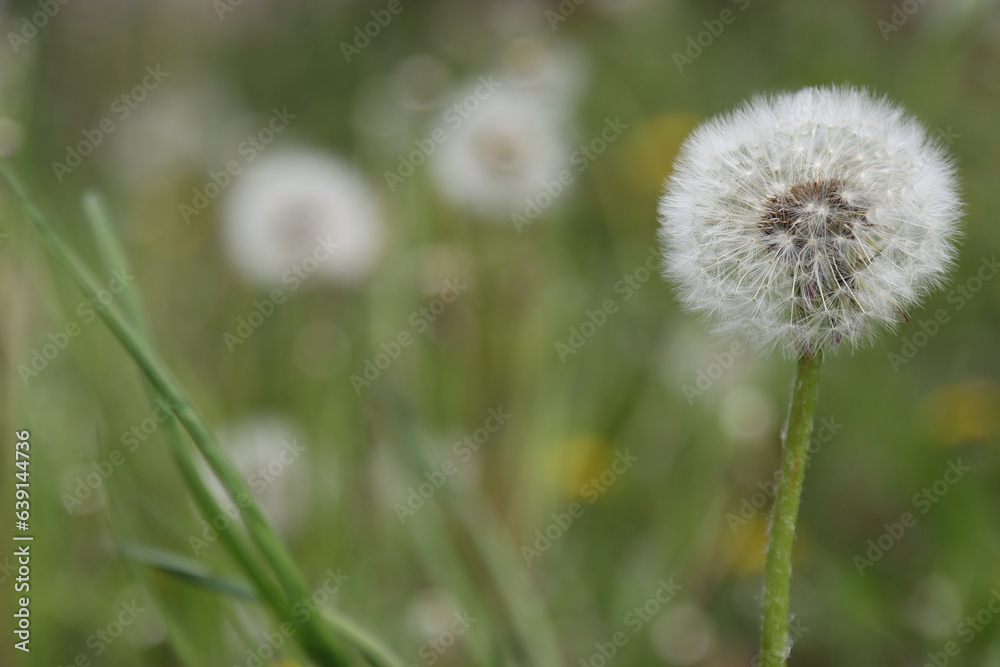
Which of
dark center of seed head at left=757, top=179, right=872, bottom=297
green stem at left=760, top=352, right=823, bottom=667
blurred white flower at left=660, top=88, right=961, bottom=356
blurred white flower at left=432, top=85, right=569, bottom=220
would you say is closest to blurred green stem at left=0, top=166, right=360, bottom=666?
green stem at left=760, top=352, right=823, bottom=667

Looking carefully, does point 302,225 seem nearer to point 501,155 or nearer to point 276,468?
point 501,155

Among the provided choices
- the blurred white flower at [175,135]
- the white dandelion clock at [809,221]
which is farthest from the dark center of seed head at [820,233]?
the blurred white flower at [175,135]

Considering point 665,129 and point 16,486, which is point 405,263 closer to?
point 16,486

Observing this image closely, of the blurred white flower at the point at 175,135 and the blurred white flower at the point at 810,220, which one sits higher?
the blurred white flower at the point at 175,135

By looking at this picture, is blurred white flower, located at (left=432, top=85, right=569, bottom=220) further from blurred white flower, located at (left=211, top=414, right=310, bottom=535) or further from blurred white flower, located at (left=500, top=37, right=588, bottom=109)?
blurred white flower, located at (left=211, top=414, right=310, bottom=535)

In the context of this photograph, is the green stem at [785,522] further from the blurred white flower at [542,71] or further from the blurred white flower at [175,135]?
the blurred white flower at [175,135]

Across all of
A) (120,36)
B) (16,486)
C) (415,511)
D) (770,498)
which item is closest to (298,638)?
(415,511)

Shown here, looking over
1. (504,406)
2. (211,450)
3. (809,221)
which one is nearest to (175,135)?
(504,406)
